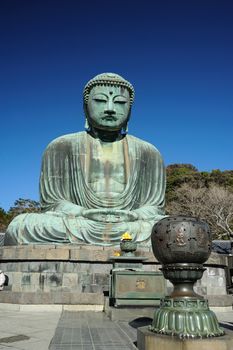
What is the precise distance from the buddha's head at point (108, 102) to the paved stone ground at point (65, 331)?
6.16 m

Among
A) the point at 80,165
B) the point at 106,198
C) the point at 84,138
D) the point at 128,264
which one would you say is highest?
the point at 84,138

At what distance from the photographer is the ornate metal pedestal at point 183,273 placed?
3955 mm

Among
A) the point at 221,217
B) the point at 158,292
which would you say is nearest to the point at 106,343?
the point at 158,292

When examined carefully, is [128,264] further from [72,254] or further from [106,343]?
[106,343]

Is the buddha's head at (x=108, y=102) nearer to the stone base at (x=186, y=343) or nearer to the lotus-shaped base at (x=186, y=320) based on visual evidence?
the lotus-shaped base at (x=186, y=320)

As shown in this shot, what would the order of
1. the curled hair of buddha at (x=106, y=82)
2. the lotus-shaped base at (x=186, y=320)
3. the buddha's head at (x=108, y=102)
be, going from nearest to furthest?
the lotus-shaped base at (x=186, y=320) < the buddha's head at (x=108, y=102) < the curled hair of buddha at (x=106, y=82)

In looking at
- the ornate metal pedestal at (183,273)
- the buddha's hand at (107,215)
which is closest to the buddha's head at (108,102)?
the buddha's hand at (107,215)

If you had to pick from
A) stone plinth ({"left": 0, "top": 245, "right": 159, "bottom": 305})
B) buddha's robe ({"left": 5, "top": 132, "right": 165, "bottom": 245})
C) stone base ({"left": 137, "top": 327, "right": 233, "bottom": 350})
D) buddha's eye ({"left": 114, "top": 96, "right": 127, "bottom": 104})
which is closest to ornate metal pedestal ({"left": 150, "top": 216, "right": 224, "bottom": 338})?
stone base ({"left": 137, "top": 327, "right": 233, "bottom": 350})

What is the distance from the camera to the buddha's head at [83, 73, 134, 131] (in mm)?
12461

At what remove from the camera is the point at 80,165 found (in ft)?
39.7

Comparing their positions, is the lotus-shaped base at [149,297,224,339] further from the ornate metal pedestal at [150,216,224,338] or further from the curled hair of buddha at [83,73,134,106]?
the curled hair of buddha at [83,73,134,106]

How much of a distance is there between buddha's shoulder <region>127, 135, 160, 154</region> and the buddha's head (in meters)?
0.57

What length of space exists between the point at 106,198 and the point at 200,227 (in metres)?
7.75

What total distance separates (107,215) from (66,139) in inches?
117
